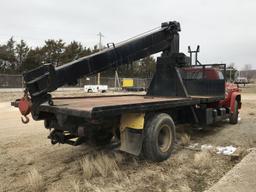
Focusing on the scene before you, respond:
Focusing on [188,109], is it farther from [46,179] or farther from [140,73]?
[140,73]

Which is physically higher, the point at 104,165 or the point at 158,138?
the point at 158,138

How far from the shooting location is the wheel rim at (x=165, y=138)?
645 centimetres

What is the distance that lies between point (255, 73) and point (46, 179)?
15811 cm

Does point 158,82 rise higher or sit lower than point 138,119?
higher

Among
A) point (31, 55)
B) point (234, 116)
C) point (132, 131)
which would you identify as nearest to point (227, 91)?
point (234, 116)

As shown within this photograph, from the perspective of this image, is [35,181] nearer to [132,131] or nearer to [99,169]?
[99,169]

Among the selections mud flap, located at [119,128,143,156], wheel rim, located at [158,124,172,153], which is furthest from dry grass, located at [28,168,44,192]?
wheel rim, located at [158,124,172,153]

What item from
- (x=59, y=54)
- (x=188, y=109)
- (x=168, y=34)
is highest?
(x=59, y=54)

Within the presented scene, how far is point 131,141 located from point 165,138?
1.05 metres

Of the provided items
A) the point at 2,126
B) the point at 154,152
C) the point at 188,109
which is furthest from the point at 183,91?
the point at 2,126

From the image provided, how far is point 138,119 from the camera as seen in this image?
5.77 metres

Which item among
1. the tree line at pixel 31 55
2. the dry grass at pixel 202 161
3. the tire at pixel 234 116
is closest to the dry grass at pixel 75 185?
the dry grass at pixel 202 161

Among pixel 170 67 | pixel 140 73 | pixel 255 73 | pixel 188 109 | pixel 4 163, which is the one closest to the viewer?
pixel 4 163

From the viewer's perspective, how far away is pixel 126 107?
533 cm
